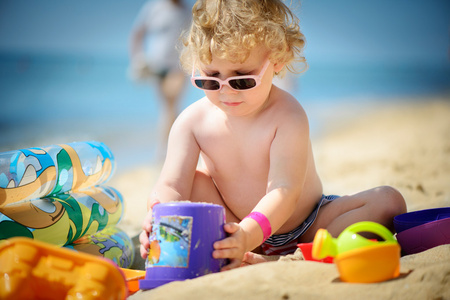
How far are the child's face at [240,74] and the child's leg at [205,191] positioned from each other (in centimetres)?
40

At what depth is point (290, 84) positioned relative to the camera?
6523 millimetres

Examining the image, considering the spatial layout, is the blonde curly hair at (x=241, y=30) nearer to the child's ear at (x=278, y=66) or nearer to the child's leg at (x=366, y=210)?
the child's ear at (x=278, y=66)

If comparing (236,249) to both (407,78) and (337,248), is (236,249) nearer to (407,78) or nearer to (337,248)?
(337,248)

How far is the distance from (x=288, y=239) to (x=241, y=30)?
41.3 inches

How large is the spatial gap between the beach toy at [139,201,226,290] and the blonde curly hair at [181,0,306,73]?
765 millimetres

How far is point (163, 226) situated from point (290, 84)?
5.18 metres

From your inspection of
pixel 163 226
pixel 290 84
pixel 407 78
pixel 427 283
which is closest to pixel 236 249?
pixel 163 226

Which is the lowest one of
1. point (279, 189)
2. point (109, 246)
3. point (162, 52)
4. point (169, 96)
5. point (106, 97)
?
point (109, 246)

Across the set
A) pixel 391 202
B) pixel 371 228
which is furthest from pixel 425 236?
pixel 371 228

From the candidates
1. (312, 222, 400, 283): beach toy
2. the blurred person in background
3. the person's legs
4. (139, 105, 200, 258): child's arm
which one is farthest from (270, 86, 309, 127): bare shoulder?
the person's legs

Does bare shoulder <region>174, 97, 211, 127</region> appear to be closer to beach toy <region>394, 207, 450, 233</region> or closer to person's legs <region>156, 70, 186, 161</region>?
beach toy <region>394, 207, 450, 233</region>

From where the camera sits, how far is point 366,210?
2223mm

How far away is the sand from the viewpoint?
1357mm

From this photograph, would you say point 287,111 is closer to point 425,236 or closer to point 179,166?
point 179,166
